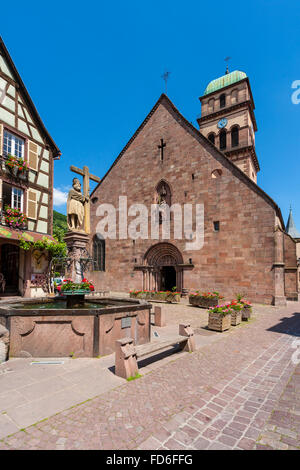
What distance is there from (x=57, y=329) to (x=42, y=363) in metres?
0.68

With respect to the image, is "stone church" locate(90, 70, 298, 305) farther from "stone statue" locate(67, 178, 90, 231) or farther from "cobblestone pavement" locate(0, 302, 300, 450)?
"cobblestone pavement" locate(0, 302, 300, 450)

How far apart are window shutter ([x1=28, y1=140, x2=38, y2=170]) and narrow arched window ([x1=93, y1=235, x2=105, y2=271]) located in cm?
965

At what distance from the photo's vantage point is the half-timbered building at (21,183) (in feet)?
42.7

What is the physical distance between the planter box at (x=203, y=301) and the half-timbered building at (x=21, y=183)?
28.9 ft

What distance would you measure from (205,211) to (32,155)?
457 inches

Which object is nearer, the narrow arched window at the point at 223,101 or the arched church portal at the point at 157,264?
the arched church portal at the point at 157,264

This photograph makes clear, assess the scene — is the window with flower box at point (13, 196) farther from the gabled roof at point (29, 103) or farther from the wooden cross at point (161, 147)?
the wooden cross at point (161, 147)

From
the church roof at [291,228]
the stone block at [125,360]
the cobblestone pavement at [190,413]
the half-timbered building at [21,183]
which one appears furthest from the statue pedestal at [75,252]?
the church roof at [291,228]

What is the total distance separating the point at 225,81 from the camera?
93.1 feet

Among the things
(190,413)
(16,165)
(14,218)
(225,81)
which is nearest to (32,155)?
(16,165)

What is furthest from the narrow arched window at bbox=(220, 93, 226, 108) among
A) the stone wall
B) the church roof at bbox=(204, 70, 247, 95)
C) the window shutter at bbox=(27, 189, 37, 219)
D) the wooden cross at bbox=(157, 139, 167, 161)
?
the window shutter at bbox=(27, 189, 37, 219)

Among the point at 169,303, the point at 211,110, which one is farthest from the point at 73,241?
the point at 211,110
